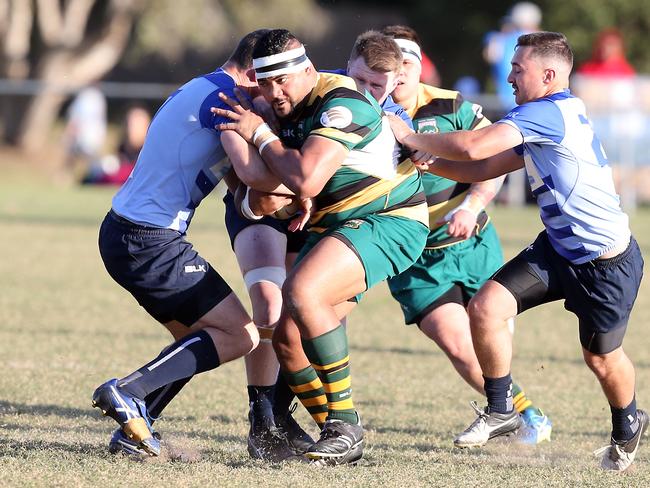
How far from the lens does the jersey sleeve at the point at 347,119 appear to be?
16.5 feet

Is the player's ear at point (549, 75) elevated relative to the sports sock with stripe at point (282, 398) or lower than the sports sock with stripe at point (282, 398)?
elevated

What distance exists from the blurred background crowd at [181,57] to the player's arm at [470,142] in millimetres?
13625

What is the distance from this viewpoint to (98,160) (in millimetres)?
22875

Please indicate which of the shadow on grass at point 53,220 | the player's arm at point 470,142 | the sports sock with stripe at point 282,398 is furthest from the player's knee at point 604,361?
the shadow on grass at point 53,220

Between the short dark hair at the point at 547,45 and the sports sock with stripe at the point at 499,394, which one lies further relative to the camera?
the sports sock with stripe at the point at 499,394

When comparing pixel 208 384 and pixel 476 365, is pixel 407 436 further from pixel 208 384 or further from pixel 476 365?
pixel 208 384

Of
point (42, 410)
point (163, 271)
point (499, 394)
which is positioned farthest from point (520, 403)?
point (42, 410)

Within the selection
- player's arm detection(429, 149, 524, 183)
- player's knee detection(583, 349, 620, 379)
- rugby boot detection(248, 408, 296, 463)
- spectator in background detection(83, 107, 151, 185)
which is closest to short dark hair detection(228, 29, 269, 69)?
player's arm detection(429, 149, 524, 183)

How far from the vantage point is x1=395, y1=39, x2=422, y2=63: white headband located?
6242 millimetres

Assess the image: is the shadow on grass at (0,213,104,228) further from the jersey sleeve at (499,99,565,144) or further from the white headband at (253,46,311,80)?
the jersey sleeve at (499,99,565,144)

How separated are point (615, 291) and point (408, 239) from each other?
936 millimetres

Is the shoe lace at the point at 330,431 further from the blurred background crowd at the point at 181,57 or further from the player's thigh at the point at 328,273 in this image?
the blurred background crowd at the point at 181,57

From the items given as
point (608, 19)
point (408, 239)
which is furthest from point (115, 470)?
point (608, 19)

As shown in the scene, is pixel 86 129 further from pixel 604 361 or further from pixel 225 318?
pixel 604 361
